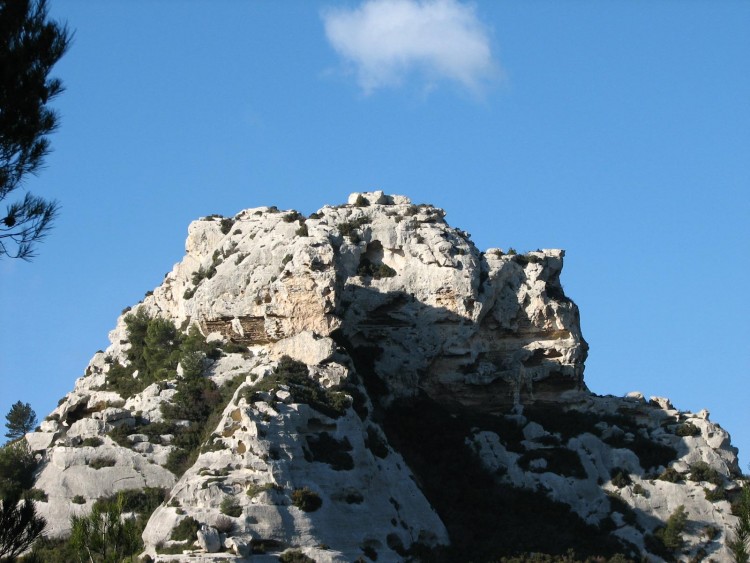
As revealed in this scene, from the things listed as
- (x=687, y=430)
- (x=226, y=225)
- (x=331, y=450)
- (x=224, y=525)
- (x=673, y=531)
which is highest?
(x=226, y=225)

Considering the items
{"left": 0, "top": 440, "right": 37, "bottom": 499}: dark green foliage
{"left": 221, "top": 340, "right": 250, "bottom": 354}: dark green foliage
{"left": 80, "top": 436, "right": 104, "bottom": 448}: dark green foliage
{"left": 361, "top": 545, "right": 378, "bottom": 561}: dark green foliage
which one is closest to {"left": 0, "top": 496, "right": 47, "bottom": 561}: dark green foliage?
{"left": 361, "top": 545, "right": 378, "bottom": 561}: dark green foliage

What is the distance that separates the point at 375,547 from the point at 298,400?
7.66 m

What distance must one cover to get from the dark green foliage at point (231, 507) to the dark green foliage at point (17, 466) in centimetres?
1028

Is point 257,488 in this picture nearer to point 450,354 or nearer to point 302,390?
point 302,390

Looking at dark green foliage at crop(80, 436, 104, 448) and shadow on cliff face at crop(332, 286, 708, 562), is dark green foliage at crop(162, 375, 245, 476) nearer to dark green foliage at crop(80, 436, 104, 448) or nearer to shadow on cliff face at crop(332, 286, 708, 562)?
dark green foliage at crop(80, 436, 104, 448)

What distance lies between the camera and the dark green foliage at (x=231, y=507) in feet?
175

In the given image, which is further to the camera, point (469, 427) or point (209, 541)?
point (469, 427)

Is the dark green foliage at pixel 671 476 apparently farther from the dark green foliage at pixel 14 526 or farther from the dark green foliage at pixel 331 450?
the dark green foliage at pixel 14 526

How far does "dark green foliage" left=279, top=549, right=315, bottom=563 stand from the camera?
5225cm

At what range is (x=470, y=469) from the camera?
224 ft

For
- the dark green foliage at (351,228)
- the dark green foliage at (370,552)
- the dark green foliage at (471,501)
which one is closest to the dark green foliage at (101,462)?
the dark green foliage at (370,552)

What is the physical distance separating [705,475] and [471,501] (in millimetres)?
→ 12119

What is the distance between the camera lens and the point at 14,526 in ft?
101

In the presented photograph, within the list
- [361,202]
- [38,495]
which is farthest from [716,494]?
[38,495]
